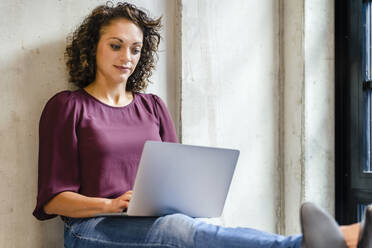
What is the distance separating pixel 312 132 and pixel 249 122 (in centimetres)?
33

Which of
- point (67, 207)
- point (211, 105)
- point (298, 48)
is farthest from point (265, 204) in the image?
point (67, 207)

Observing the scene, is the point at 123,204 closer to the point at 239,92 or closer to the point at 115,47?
the point at 115,47

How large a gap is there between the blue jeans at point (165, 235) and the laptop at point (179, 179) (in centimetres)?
4

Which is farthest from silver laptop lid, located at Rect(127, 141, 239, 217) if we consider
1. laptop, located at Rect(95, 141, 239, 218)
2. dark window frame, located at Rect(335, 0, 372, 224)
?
dark window frame, located at Rect(335, 0, 372, 224)

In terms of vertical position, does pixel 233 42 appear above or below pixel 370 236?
above

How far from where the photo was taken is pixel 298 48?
261cm

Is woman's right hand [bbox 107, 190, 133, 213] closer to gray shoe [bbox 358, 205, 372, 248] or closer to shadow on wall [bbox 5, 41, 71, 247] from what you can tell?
shadow on wall [bbox 5, 41, 71, 247]

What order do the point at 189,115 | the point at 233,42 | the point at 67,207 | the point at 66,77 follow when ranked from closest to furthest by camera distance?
the point at 67,207
the point at 66,77
the point at 189,115
the point at 233,42

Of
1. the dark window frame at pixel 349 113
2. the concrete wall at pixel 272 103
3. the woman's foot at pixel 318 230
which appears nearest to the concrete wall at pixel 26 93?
the concrete wall at pixel 272 103

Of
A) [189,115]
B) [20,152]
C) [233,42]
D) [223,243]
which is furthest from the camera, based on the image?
[233,42]

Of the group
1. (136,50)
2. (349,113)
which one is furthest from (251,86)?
(136,50)

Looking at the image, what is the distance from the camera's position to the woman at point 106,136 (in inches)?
60.6

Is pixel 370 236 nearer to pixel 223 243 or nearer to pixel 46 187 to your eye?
pixel 223 243

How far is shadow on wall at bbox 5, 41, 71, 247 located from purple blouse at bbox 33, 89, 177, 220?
9 cm
